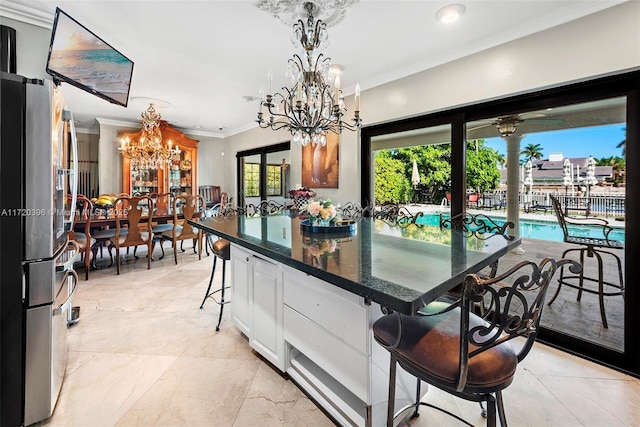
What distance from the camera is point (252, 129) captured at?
607 cm

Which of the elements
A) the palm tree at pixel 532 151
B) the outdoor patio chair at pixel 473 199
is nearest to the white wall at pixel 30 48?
the outdoor patio chair at pixel 473 199

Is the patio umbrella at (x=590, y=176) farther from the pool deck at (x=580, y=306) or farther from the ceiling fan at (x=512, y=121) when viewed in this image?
the ceiling fan at (x=512, y=121)

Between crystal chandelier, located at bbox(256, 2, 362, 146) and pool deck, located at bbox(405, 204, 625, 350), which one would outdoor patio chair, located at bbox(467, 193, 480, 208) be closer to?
pool deck, located at bbox(405, 204, 625, 350)

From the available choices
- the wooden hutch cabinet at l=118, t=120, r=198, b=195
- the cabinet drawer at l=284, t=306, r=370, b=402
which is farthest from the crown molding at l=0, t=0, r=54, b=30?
the wooden hutch cabinet at l=118, t=120, r=198, b=195

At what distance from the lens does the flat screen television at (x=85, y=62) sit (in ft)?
6.91

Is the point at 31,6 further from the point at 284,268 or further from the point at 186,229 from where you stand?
the point at 186,229

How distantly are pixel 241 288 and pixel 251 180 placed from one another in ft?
15.9

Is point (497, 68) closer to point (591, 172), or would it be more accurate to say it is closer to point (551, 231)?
point (591, 172)

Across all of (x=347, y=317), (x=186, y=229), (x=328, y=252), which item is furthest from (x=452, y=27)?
(x=186, y=229)

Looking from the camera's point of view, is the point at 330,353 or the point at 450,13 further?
the point at 450,13

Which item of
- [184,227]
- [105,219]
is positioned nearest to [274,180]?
[184,227]

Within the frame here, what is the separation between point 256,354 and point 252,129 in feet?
16.0

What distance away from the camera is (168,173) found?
251 inches

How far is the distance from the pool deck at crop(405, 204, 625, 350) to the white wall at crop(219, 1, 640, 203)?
1091 millimetres
